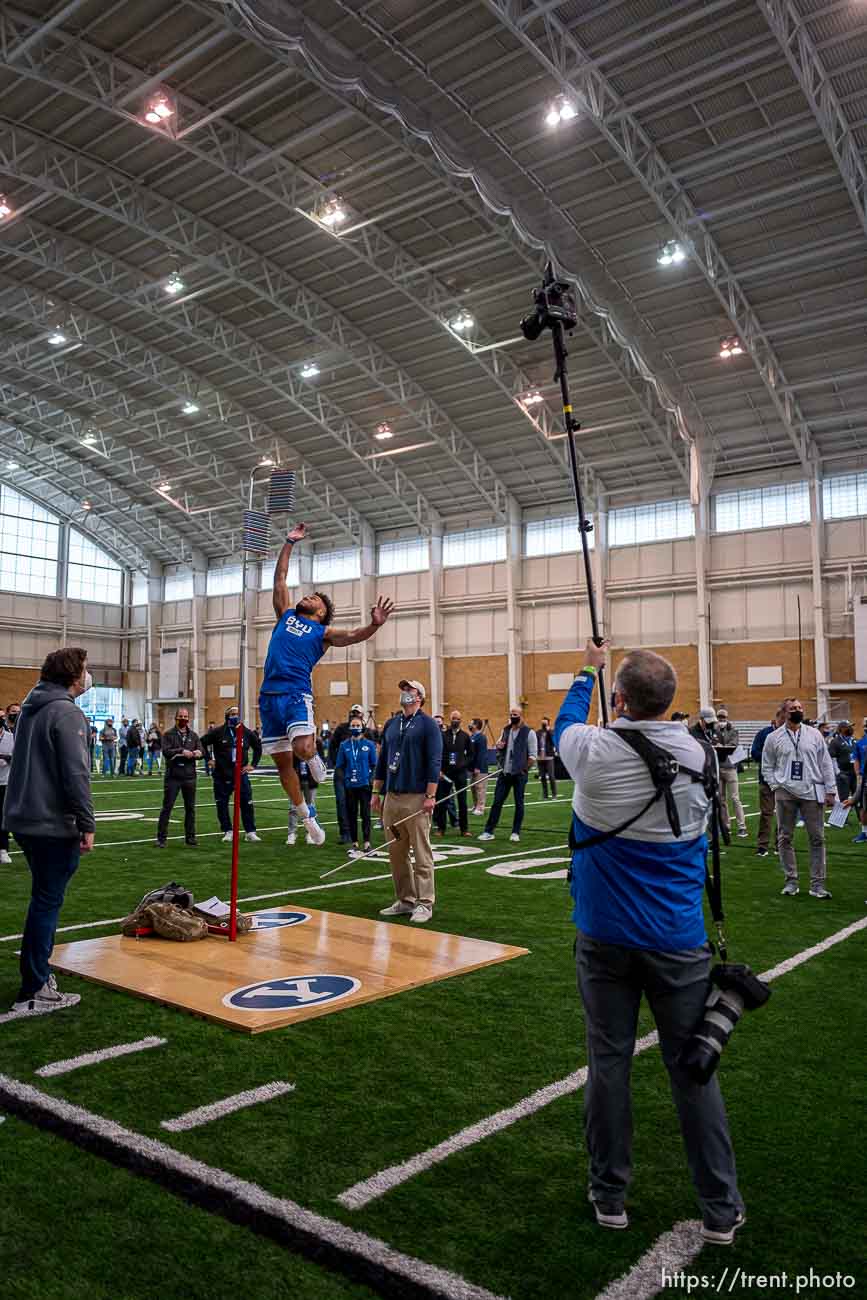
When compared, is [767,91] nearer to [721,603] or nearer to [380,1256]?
[721,603]

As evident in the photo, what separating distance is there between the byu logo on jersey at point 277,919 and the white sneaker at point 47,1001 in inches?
90.9

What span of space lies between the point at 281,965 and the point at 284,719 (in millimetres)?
2004

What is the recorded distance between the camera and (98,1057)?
4.93 m

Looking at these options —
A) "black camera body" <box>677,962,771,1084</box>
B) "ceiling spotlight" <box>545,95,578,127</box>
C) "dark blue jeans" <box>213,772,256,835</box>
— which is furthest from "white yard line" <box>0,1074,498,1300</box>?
"ceiling spotlight" <box>545,95,578,127</box>

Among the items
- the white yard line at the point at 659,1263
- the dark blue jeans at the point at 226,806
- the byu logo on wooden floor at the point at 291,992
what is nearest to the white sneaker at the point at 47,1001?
the byu logo on wooden floor at the point at 291,992

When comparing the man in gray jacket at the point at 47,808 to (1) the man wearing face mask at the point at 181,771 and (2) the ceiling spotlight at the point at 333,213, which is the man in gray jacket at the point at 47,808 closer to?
→ (1) the man wearing face mask at the point at 181,771

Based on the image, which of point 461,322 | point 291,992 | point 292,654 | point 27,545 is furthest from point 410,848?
point 27,545

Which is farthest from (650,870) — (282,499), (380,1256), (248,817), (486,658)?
(486,658)

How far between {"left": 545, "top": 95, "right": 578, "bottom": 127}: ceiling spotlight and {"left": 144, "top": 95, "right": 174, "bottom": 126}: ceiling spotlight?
Result: 8863 mm

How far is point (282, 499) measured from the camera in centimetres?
711

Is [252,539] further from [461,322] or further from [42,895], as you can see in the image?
[461,322]

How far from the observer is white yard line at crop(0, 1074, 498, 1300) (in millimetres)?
2955

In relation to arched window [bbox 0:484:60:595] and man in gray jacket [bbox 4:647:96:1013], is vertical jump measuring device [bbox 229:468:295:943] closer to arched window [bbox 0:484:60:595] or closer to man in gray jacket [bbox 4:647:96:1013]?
man in gray jacket [bbox 4:647:96:1013]

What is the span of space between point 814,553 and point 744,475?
4.40m
